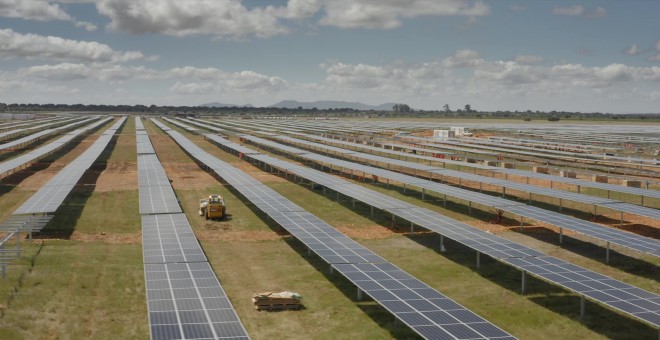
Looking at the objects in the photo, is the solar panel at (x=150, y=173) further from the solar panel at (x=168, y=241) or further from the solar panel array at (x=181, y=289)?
the solar panel array at (x=181, y=289)

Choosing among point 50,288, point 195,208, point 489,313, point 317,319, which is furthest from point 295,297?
point 195,208

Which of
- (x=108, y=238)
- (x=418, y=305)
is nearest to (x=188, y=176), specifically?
(x=108, y=238)

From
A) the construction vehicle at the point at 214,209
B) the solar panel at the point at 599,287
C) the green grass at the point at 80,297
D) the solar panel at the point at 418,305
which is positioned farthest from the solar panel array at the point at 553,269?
the green grass at the point at 80,297

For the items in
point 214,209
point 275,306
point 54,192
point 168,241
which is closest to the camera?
point 275,306

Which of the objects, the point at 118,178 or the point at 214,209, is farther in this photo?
the point at 118,178

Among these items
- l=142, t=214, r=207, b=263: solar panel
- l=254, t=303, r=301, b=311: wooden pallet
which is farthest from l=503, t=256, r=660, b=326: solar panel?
l=142, t=214, r=207, b=263: solar panel

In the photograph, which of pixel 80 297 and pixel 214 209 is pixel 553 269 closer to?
pixel 80 297

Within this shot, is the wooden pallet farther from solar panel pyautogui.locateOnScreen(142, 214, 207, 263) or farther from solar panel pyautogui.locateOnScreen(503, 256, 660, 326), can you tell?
solar panel pyautogui.locateOnScreen(503, 256, 660, 326)
